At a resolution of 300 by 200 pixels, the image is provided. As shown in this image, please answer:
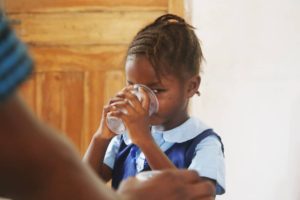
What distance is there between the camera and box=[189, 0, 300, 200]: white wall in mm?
1580

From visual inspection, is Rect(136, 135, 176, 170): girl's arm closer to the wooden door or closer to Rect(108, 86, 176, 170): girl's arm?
Rect(108, 86, 176, 170): girl's arm

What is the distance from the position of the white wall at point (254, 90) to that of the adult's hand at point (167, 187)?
108cm

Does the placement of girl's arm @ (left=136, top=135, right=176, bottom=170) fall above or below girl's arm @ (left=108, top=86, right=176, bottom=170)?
below

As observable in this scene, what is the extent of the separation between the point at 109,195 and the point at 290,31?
129 centimetres

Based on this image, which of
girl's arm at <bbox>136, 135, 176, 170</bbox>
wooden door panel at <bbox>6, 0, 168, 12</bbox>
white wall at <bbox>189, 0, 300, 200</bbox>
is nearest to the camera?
girl's arm at <bbox>136, 135, 176, 170</bbox>

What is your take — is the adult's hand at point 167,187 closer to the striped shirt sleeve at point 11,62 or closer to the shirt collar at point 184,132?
the striped shirt sleeve at point 11,62

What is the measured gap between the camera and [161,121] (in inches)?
41.6

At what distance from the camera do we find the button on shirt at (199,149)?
3.18 ft

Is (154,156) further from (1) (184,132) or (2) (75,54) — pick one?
(2) (75,54)

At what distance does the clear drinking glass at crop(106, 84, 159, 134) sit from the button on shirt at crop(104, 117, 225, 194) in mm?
55

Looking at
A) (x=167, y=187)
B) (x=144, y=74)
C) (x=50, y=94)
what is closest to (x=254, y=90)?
(x=144, y=74)

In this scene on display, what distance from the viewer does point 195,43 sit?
1111mm

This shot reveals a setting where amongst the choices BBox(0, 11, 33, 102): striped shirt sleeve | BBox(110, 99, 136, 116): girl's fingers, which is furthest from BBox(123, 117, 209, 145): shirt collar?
BBox(0, 11, 33, 102): striped shirt sleeve

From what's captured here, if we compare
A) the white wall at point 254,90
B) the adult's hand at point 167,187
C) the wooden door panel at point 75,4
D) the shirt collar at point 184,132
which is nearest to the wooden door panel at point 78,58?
the wooden door panel at point 75,4
